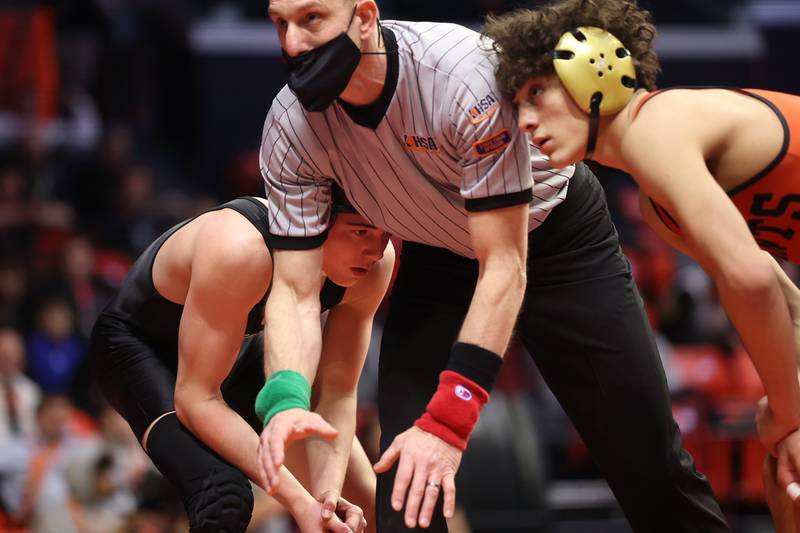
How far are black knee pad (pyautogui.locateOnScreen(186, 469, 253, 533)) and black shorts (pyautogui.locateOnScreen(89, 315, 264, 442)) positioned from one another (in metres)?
0.36

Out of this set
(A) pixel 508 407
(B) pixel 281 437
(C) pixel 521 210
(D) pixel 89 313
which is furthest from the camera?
(D) pixel 89 313

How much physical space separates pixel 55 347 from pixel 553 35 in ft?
17.4

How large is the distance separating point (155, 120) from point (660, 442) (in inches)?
335

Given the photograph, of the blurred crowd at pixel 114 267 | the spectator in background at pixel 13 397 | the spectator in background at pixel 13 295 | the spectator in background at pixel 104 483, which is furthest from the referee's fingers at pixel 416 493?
the spectator in background at pixel 13 295

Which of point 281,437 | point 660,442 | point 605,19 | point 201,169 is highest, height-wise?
point 605,19

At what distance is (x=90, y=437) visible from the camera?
7105mm

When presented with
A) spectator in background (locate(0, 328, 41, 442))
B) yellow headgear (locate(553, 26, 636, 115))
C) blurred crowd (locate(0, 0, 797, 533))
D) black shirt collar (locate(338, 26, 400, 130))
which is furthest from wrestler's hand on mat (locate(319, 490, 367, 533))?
spectator in background (locate(0, 328, 41, 442))

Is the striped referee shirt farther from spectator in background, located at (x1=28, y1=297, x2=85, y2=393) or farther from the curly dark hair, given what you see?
spectator in background, located at (x1=28, y1=297, x2=85, y2=393)

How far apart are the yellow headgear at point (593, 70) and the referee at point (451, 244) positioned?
19 cm

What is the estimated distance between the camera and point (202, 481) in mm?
3535

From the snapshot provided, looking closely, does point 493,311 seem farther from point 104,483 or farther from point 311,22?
point 104,483

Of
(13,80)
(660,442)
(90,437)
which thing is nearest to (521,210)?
(660,442)

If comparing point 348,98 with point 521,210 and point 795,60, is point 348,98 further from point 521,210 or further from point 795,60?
point 795,60

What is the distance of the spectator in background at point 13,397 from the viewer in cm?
686
